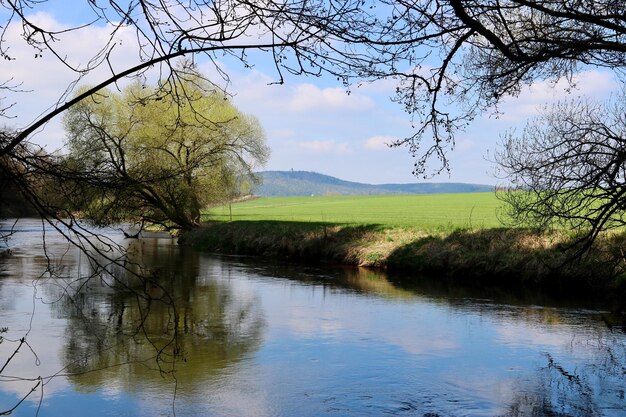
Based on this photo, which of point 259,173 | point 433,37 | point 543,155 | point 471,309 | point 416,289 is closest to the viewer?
point 433,37

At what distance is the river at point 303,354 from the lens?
671cm

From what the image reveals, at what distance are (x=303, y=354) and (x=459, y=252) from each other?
9788 mm

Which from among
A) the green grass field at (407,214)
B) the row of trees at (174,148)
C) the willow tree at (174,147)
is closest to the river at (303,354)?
the green grass field at (407,214)

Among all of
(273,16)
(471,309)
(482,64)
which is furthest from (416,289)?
(273,16)

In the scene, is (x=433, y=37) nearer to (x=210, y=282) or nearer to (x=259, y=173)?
(x=210, y=282)

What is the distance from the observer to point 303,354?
881 centimetres

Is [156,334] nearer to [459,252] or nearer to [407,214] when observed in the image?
[459,252]

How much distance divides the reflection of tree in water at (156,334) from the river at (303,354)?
35mm

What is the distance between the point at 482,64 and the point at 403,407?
3867 mm

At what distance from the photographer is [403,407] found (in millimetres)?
6645

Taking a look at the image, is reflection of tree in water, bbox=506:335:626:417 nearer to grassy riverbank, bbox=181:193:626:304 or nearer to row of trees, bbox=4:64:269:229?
grassy riverbank, bbox=181:193:626:304

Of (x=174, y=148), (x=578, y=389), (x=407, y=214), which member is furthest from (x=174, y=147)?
(x=578, y=389)

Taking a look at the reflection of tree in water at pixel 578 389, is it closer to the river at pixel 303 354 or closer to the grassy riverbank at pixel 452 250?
the river at pixel 303 354

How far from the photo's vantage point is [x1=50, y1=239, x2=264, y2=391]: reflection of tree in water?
7.71 m
